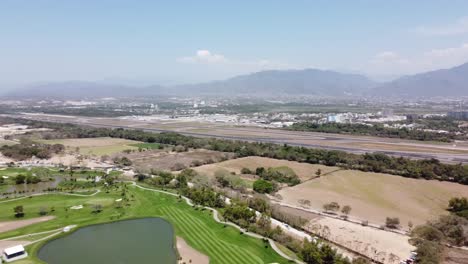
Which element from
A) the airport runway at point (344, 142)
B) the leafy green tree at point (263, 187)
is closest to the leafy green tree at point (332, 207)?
the leafy green tree at point (263, 187)

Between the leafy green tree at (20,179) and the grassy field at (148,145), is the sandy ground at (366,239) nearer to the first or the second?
the leafy green tree at (20,179)

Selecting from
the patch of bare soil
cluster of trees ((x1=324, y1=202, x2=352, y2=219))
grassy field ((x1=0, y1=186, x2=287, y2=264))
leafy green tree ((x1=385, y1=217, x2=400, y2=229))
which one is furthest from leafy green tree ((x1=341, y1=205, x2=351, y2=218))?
grassy field ((x1=0, y1=186, x2=287, y2=264))

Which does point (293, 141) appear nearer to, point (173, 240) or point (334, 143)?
point (334, 143)

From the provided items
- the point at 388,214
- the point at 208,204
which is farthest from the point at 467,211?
the point at 208,204

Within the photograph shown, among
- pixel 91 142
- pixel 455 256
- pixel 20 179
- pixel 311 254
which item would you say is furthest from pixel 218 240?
pixel 91 142

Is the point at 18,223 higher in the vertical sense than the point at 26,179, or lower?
lower

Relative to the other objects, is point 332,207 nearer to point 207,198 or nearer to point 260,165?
point 207,198

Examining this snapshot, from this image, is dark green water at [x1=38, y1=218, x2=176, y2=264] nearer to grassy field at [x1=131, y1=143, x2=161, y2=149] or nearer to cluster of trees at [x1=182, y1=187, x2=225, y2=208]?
cluster of trees at [x1=182, y1=187, x2=225, y2=208]
